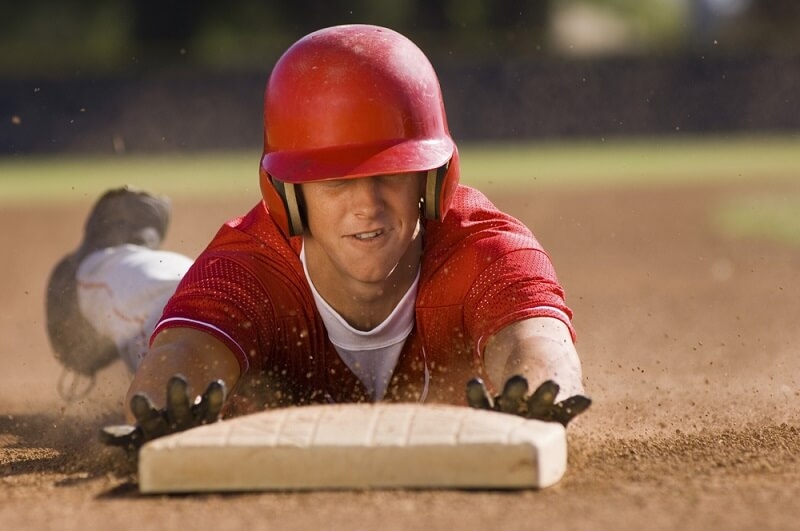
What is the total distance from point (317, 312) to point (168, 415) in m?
0.84

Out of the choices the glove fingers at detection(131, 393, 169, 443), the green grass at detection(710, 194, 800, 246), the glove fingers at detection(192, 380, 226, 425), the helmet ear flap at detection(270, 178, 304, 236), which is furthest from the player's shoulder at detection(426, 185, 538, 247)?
the green grass at detection(710, 194, 800, 246)

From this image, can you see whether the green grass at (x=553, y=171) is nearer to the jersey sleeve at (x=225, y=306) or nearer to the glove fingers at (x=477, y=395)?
the jersey sleeve at (x=225, y=306)

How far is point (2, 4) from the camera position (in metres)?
34.7

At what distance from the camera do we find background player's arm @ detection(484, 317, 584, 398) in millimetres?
3689

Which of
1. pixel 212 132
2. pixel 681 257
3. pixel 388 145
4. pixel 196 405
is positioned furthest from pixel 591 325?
pixel 212 132

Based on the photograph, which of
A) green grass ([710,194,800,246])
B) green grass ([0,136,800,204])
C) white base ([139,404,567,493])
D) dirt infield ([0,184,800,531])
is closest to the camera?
dirt infield ([0,184,800,531])

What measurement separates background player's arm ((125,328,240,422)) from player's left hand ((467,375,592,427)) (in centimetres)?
82

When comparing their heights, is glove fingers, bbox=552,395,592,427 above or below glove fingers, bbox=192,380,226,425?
below

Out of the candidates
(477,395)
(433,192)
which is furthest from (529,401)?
(433,192)

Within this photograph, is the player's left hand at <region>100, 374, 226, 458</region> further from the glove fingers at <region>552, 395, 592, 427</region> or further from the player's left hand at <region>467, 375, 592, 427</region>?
the glove fingers at <region>552, 395, 592, 427</region>

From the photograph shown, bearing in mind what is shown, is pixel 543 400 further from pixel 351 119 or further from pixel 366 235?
pixel 351 119

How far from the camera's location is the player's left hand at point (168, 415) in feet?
11.2

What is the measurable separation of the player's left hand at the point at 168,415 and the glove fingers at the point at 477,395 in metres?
0.65

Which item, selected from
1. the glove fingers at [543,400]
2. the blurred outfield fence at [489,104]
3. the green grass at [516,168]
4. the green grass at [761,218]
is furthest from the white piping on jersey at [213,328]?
the blurred outfield fence at [489,104]
